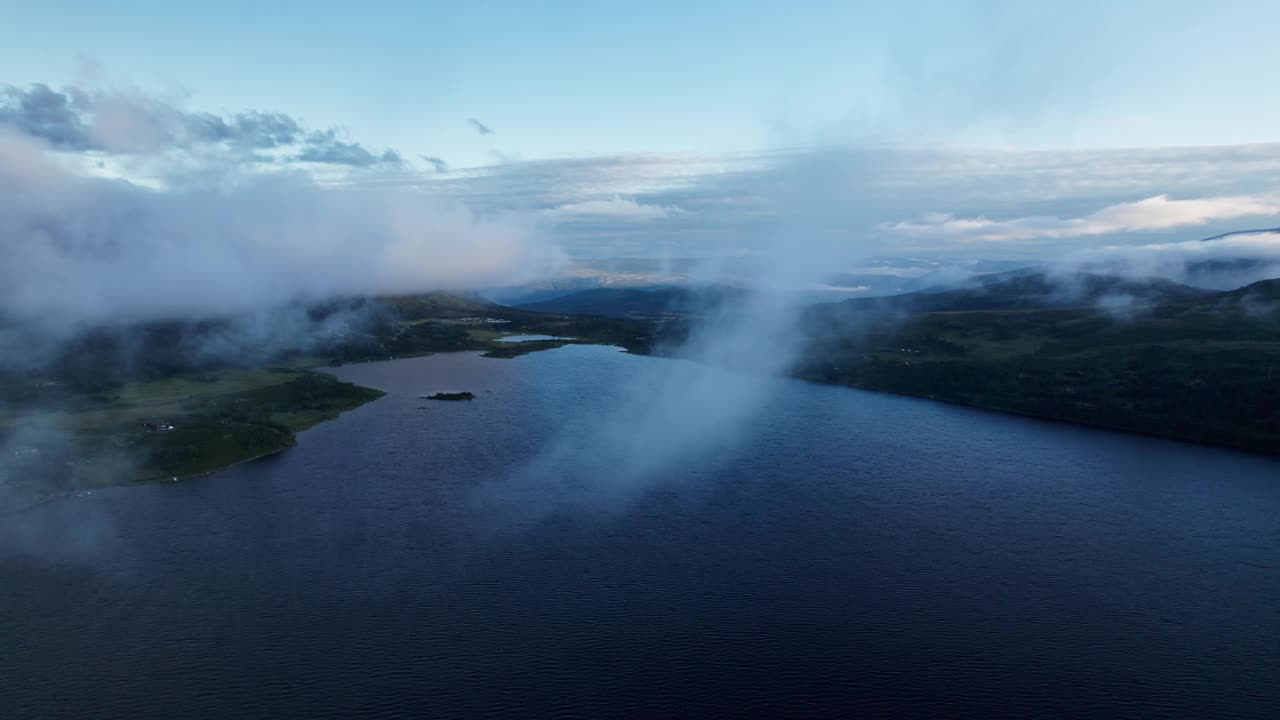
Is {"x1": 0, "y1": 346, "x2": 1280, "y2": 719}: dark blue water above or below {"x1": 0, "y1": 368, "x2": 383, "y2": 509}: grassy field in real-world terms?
below

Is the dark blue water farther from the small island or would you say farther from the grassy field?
the small island

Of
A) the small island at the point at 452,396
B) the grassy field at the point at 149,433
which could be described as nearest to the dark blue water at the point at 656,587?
the grassy field at the point at 149,433

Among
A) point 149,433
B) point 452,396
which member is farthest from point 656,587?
point 452,396

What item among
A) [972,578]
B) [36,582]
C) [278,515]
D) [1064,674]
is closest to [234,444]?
[278,515]

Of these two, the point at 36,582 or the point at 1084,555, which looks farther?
the point at 1084,555

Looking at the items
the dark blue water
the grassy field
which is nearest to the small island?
the grassy field

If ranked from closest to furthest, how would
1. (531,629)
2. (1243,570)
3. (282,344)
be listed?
1. (531,629)
2. (1243,570)
3. (282,344)

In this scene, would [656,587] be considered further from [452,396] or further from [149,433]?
[452,396]

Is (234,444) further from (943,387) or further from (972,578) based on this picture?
(943,387)
